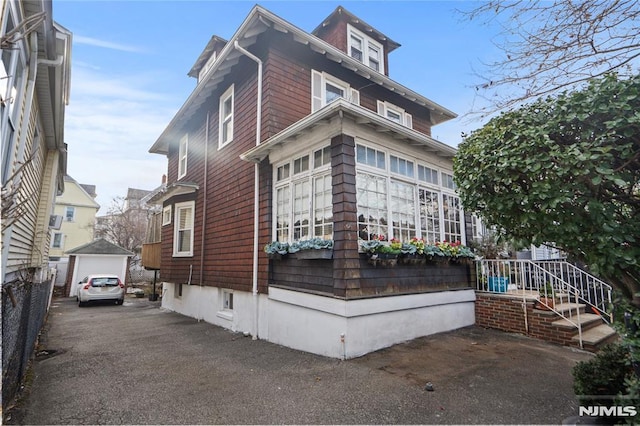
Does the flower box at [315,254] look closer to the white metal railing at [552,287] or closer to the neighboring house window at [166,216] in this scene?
the white metal railing at [552,287]

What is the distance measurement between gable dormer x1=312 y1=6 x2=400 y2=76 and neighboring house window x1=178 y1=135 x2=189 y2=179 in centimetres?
601

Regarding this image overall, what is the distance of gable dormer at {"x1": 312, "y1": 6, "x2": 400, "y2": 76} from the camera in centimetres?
955

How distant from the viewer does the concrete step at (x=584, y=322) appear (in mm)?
5618

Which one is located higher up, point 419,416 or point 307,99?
point 307,99

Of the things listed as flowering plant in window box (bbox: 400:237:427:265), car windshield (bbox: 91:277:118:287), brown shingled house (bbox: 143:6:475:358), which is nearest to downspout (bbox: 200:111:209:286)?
brown shingled house (bbox: 143:6:475:358)

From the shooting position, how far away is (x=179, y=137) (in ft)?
40.1

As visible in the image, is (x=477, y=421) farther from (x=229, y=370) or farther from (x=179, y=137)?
(x=179, y=137)

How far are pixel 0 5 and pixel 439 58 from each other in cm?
601

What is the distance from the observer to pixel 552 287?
5957 millimetres

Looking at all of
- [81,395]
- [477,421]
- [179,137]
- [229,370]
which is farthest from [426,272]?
[179,137]

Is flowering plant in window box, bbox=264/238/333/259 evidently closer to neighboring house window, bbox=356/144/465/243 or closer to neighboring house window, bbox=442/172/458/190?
neighboring house window, bbox=356/144/465/243

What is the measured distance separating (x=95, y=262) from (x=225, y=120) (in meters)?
14.0

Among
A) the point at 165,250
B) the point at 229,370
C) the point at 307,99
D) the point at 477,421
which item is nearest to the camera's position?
the point at 477,421

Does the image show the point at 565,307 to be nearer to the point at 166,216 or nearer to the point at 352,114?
the point at 352,114
